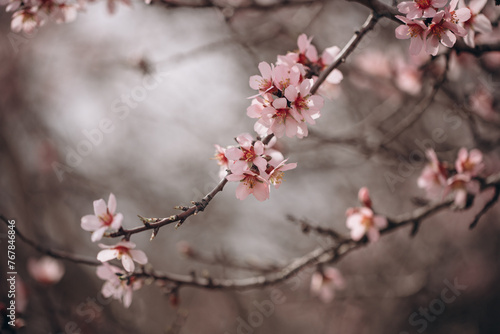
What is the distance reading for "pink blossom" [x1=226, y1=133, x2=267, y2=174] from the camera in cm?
109

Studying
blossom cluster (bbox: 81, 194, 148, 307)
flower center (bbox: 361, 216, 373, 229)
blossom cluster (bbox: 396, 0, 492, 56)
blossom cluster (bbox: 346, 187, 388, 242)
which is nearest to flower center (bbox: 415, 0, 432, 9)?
blossom cluster (bbox: 396, 0, 492, 56)

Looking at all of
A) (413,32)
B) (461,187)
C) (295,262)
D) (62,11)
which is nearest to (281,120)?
(413,32)

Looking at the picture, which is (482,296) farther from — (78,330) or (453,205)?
(78,330)

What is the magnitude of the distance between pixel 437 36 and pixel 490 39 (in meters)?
1.30

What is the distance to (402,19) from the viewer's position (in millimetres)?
1159

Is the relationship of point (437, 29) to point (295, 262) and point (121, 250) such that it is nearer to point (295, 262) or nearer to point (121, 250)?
point (295, 262)

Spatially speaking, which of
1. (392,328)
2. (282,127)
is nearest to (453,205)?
(282,127)

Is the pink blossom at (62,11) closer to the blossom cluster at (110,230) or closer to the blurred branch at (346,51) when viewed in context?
the blossom cluster at (110,230)

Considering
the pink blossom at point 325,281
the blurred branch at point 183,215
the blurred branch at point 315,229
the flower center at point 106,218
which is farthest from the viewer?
the pink blossom at point 325,281

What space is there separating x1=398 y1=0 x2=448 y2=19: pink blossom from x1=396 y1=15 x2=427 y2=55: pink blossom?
0.09 ft

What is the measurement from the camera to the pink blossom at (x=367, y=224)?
176 centimetres

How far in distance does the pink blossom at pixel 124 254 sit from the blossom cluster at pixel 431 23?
1225mm

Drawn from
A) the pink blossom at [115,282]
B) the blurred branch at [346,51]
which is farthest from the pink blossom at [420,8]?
the pink blossom at [115,282]

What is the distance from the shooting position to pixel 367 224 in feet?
5.86
